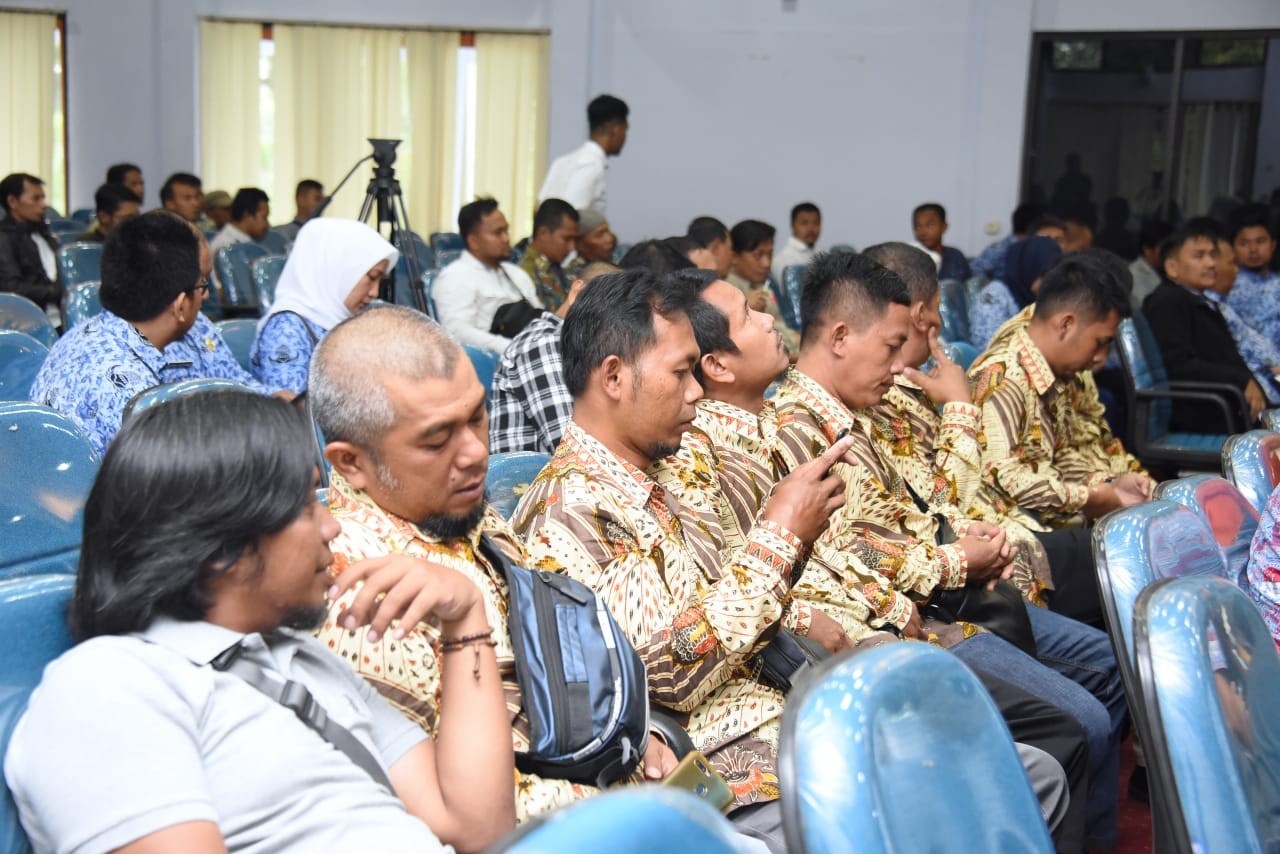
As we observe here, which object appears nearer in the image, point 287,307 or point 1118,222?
point 287,307

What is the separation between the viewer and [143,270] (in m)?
2.84

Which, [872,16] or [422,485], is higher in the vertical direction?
[872,16]

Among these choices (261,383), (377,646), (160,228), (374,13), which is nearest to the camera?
(377,646)

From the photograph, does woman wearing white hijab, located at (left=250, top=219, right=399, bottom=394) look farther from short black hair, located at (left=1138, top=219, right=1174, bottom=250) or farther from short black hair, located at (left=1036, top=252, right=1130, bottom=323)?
short black hair, located at (left=1138, top=219, right=1174, bottom=250)

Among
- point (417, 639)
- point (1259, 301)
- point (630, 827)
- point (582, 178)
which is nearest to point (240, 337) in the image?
point (417, 639)

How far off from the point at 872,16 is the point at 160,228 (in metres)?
7.16

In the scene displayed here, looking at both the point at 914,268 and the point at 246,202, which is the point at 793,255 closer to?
the point at 246,202

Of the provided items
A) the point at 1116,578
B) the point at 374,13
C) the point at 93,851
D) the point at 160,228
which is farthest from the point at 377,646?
the point at 374,13

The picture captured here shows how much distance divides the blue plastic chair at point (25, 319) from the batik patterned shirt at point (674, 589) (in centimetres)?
238

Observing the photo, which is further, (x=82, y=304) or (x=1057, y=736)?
(x=82, y=304)

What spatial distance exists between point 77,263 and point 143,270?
3.04 metres

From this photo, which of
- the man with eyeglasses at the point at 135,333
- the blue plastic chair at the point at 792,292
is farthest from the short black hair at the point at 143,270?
the blue plastic chair at the point at 792,292

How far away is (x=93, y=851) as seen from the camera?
0.96 meters

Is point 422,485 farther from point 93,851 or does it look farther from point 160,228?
point 160,228
